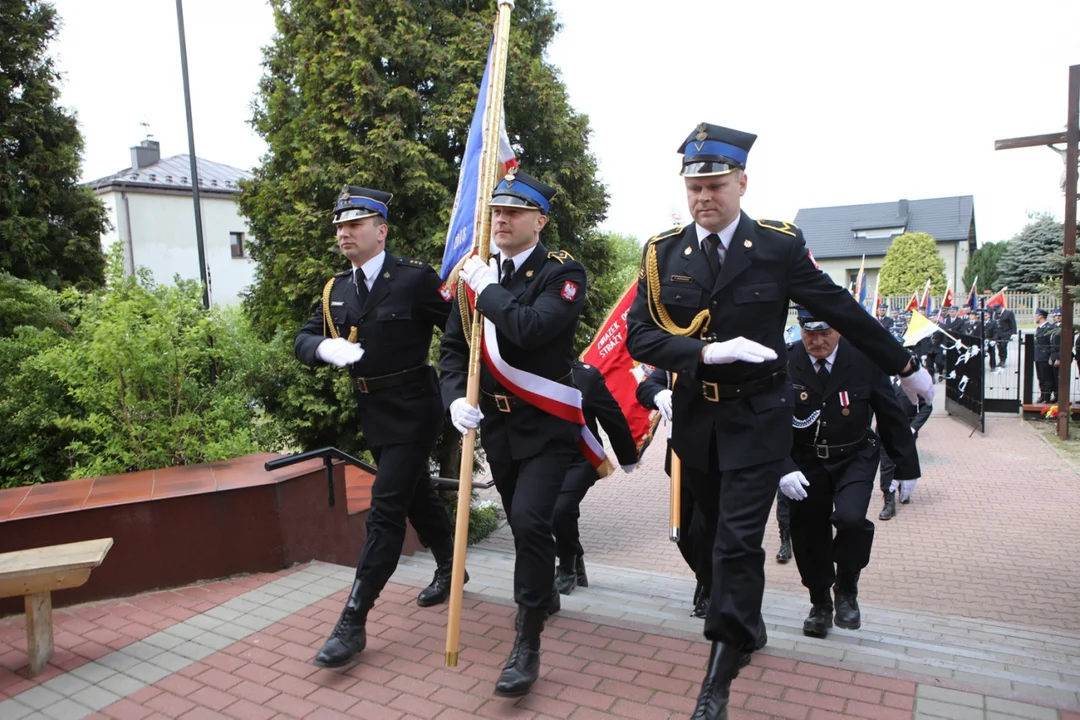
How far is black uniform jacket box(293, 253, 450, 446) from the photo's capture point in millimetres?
3895

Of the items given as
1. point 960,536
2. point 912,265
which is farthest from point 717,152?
point 912,265

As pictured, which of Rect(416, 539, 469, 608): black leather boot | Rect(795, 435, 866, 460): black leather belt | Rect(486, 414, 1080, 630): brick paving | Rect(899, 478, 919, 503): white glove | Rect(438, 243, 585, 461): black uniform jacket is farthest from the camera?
Rect(899, 478, 919, 503): white glove

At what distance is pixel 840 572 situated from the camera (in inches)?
179

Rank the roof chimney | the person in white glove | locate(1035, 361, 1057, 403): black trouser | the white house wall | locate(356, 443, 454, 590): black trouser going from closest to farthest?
locate(356, 443, 454, 590): black trouser → the person in white glove → locate(1035, 361, 1057, 403): black trouser → the white house wall → the roof chimney

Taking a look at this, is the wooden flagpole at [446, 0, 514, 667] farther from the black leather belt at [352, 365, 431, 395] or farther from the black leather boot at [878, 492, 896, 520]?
the black leather boot at [878, 492, 896, 520]

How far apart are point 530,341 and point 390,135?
195 inches

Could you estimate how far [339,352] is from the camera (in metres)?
3.83

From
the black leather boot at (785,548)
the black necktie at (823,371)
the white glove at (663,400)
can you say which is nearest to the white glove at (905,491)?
the black leather boot at (785,548)

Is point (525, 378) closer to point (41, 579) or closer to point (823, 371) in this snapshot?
point (823, 371)

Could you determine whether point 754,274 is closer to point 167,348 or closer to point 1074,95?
point 167,348

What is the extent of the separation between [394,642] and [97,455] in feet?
9.74

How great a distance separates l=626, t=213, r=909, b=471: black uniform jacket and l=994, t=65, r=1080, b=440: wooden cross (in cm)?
1097

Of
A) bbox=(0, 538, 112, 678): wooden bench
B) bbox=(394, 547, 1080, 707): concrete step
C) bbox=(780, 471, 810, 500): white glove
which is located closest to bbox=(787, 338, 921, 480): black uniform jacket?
bbox=(780, 471, 810, 500): white glove

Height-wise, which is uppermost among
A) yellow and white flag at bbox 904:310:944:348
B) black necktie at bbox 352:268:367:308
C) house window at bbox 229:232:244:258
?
house window at bbox 229:232:244:258
